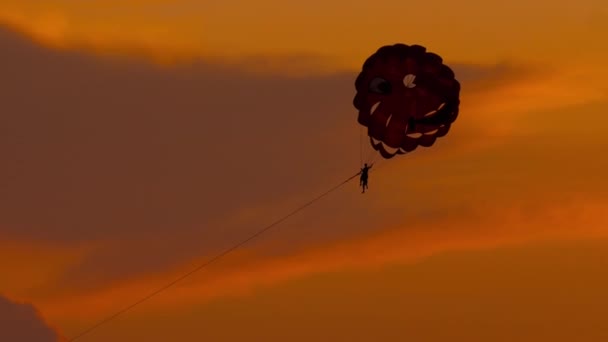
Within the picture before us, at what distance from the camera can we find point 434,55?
100625mm

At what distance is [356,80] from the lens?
→ 10106cm

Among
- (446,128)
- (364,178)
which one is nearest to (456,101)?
(446,128)

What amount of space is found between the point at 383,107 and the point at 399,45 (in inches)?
179

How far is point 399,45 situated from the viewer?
330ft

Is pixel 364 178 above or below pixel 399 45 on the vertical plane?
below

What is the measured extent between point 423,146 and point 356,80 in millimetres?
6579

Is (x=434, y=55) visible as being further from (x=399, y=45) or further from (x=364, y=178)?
(x=364, y=178)

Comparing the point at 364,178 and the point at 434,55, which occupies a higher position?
the point at 434,55

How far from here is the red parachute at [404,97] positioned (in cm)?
10062

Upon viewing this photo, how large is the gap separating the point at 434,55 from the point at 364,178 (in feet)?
30.8

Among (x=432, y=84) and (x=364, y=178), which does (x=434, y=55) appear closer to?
(x=432, y=84)

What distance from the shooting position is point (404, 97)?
4038 inches

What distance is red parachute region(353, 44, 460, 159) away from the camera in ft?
330

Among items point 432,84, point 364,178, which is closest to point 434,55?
point 432,84
